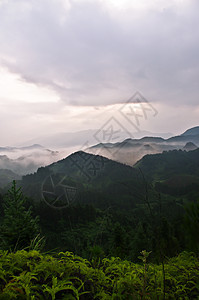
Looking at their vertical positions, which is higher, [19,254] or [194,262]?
[19,254]

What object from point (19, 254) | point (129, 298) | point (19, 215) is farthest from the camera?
point (19, 215)

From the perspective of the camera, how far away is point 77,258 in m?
2.47

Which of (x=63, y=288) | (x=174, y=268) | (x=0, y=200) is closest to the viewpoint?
(x=63, y=288)

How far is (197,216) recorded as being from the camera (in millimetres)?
3287

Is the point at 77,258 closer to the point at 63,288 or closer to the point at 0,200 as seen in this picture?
the point at 63,288

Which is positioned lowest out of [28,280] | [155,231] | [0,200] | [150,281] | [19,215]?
[0,200]

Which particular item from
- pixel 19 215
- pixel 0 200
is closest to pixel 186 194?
pixel 0 200

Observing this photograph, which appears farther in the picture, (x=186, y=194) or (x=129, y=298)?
(x=186, y=194)

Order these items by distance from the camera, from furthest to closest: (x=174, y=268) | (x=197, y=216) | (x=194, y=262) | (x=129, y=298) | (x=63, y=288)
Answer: (x=197, y=216) < (x=194, y=262) < (x=174, y=268) < (x=129, y=298) < (x=63, y=288)

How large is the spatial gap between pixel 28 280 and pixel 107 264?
1.14 meters

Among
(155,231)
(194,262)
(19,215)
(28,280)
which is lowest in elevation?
(19,215)

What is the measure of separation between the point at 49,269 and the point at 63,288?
45 centimetres

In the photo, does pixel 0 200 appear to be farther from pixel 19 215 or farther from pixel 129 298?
pixel 129 298

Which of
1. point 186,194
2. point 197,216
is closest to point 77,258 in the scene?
point 197,216
